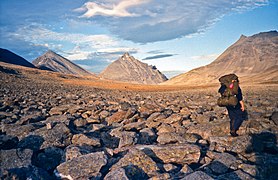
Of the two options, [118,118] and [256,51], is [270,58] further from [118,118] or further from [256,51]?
[118,118]

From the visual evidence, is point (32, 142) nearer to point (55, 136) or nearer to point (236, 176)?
point (55, 136)

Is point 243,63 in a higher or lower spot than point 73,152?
higher

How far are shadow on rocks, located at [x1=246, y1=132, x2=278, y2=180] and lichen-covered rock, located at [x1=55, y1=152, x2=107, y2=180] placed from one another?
3.24 meters

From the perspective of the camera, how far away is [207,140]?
7.65 meters

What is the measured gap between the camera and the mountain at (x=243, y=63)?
13031 centimetres

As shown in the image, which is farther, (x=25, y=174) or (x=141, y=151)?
(x=141, y=151)

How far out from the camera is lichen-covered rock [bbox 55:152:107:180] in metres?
4.88

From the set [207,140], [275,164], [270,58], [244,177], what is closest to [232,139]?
[207,140]

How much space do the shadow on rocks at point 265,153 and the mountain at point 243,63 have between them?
118 m

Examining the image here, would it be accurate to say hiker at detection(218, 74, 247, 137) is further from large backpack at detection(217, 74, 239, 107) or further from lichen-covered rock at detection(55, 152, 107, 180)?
lichen-covered rock at detection(55, 152, 107, 180)

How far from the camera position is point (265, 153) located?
21.1 feet

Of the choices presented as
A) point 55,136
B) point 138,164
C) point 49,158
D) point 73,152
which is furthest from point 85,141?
point 138,164

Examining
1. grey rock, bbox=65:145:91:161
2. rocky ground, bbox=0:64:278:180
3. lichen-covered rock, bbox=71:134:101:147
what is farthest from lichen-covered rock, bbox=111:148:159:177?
lichen-covered rock, bbox=71:134:101:147

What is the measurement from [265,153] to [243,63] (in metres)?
149
